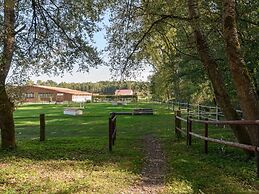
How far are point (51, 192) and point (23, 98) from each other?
617cm

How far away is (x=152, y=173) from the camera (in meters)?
6.82

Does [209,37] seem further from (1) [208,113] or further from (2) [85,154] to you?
(1) [208,113]

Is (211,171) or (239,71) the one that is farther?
Result: (239,71)

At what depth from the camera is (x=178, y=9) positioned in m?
10.4

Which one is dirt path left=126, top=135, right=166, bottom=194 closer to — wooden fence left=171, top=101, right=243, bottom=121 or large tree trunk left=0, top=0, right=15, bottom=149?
large tree trunk left=0, top=0, right=15, bottom=149

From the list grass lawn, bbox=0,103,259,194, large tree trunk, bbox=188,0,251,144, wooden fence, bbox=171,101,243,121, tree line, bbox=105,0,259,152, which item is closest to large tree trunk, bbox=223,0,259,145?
tree line, bbox=105,0,259,152

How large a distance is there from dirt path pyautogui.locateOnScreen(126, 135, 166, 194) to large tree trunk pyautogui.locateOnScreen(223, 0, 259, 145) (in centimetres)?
208

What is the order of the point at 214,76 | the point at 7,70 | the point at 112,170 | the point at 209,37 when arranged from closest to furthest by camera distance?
the point at 112,170 < the point at 214,76 < the point at 7,70 < the point at 209,37

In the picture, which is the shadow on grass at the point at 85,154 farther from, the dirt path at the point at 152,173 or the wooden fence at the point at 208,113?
the wooden fence at the point at 208,113

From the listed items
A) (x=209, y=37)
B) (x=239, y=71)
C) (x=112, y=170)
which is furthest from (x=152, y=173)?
(x=209, y=37)

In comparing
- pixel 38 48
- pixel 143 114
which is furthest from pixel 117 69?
pixel 143 114

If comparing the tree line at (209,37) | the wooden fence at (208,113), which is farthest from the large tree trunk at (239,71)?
the wooden fence at (208,113)

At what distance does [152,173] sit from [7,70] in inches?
213

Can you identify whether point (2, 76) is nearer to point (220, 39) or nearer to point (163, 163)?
point (163, 163)
